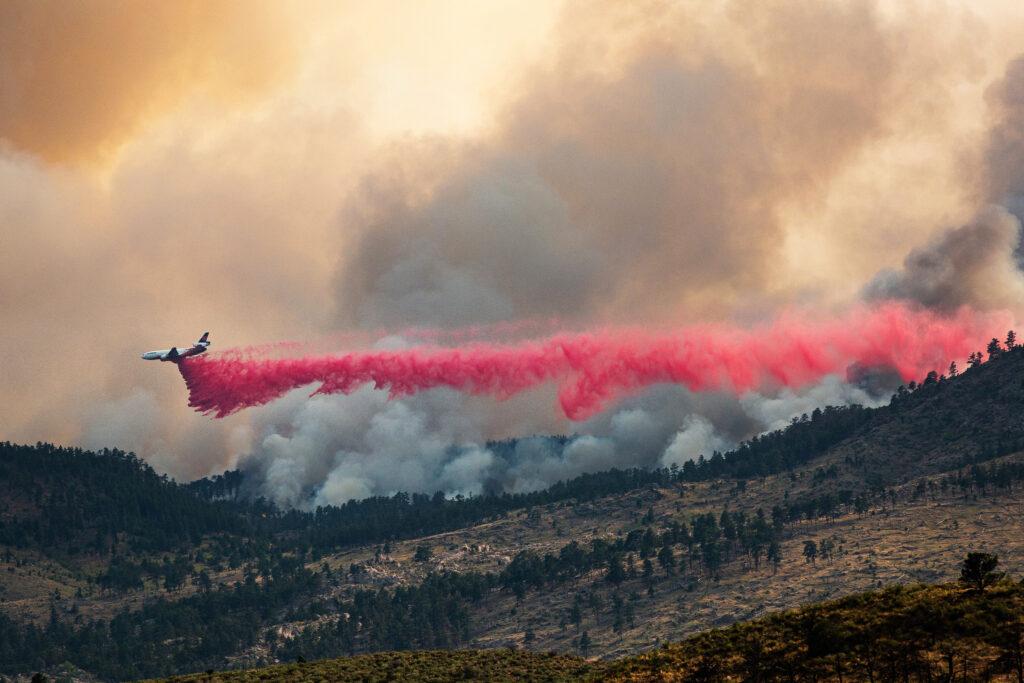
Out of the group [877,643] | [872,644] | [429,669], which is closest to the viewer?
[877,643]

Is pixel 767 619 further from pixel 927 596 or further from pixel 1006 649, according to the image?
pixel 1006 649

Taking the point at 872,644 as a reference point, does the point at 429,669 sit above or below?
below

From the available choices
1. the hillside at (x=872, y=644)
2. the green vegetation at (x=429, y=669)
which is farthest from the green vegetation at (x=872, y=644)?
the green vegetation at (x=429, y=669)

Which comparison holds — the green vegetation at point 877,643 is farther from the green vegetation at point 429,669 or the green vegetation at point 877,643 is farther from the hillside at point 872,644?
the green vegetation at point 429,669

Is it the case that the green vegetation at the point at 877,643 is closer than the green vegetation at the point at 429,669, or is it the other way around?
the green vegetation at the point at 877,643

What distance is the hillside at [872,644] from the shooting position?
85.8 metres

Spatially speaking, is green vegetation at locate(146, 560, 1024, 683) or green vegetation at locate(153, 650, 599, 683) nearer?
green vegetation at locate(146, 560, 1024, 683)

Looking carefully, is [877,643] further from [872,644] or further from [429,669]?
[429,669]

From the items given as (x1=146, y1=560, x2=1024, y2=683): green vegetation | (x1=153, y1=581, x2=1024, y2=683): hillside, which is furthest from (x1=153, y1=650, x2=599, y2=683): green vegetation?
(x1=153, y1=581, x2=1024, y2=683): hillside

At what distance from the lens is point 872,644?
9225 cm

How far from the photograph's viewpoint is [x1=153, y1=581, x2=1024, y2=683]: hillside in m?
85.8

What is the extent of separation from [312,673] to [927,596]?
7647 cm

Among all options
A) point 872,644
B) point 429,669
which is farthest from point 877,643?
point 429,669

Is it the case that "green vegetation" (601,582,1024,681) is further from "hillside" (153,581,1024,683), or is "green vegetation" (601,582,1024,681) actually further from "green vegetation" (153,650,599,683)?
"green vegetation" (153,650,599,683)
